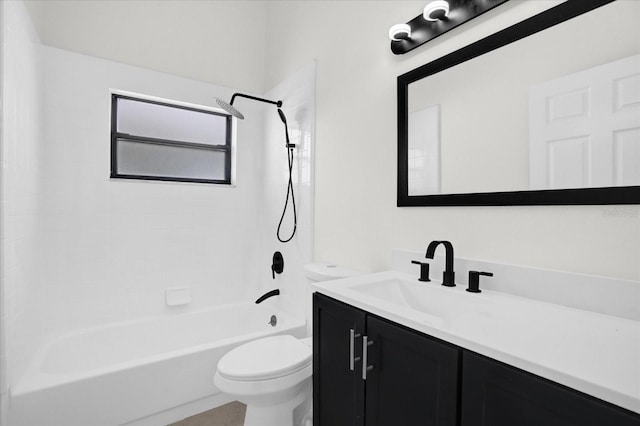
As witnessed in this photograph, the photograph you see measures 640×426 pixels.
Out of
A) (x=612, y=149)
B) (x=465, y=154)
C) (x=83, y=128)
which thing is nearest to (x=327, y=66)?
(x=465, y=154)

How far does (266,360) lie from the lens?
1.52 meters

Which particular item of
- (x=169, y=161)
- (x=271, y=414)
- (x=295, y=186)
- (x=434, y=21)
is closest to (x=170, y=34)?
(x=169, y=161)

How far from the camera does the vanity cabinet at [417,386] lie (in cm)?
60

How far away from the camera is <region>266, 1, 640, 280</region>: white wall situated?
3.24ft

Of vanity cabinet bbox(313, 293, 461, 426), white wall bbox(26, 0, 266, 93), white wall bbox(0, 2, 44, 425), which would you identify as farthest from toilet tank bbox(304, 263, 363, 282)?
white wall bbox(26, 0, 266, 93)

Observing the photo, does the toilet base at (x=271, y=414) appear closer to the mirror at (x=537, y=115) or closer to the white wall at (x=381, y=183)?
the white wall at (x=381, y=183)

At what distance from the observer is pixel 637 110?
→ 87 cm

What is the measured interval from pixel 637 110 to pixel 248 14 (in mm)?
2902

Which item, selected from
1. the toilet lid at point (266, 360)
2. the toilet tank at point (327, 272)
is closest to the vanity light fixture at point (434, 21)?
the toilet tank at point (327, 272)

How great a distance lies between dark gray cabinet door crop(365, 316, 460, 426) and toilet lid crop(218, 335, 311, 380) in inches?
22.6

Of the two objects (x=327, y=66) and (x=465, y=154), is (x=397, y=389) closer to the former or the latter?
(x=465, y=154)

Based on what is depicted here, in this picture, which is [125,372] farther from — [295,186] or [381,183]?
[381,183]

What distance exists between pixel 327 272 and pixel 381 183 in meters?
0.56

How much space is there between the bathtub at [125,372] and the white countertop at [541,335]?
1.16m
